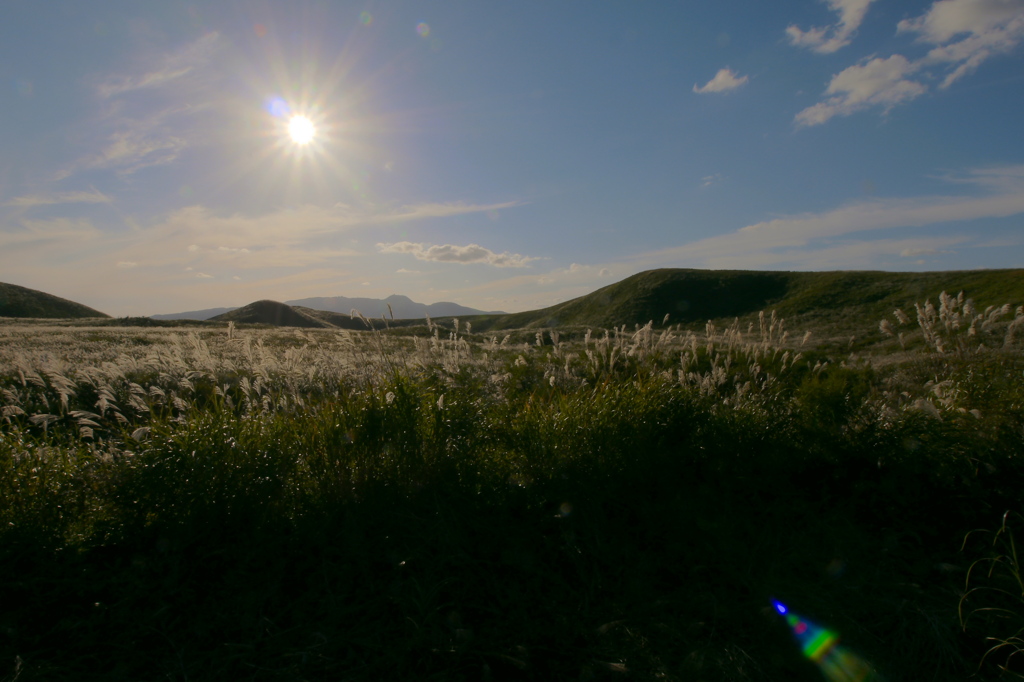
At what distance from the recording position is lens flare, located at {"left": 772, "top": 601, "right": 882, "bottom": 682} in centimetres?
266

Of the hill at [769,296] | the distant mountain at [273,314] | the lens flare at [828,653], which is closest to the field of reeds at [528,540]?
the lens flare at [828,653]

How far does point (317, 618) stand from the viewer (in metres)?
3.20

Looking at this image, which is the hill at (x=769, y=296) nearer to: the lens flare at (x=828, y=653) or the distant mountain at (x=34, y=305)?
the lens flare at (x=828, y=653)

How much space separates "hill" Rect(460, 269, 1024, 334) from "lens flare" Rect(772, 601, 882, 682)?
49981 millimetres

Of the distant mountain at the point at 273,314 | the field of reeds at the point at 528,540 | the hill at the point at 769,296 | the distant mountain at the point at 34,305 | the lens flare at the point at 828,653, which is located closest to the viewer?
the lens flare at the point at 828,653

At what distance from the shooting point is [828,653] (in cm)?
279

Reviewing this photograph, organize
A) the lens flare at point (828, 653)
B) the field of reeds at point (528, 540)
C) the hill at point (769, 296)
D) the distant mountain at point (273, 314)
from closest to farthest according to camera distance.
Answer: the lens flare at point (828, 653), the field of reeds at point (528, 540), the hill at point (769, 296), the distant mountain at point (273, 314)

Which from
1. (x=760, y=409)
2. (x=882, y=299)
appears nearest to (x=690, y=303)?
(x=882, y=299)

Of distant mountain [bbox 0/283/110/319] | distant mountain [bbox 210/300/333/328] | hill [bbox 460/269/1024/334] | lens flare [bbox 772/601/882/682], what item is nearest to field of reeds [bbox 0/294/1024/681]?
lens flare [bbox 772/601/882/682]

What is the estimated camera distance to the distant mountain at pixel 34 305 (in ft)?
235

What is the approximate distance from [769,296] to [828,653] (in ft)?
260

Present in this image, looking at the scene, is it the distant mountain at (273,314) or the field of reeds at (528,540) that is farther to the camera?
the distant mountain at (273,314)

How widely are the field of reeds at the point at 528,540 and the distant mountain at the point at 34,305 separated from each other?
90.8 metres

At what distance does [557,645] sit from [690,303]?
7848 cm
